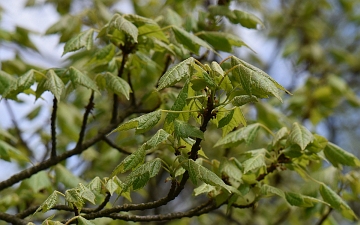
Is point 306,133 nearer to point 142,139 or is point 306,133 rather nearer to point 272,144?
point 272,144

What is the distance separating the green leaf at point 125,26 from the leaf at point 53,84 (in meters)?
0.27

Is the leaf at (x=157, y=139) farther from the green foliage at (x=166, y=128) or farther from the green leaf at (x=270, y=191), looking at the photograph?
the green leaf at (x=270, y=191)

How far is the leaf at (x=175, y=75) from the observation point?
1.38 meters

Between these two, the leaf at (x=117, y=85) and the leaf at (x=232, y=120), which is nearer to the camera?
the leaf at (x=232, y=120)

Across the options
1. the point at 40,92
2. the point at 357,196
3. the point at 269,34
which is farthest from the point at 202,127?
the point at 269,34

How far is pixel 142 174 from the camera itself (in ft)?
4.80

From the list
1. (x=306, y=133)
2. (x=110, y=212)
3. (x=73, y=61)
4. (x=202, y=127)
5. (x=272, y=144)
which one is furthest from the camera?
(x=73, y=61)

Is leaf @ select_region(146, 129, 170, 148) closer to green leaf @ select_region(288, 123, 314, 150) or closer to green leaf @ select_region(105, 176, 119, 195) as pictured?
green leaf @ select_region(105, 176, 119, 195)

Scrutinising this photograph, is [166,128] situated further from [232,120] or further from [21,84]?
[21,84]

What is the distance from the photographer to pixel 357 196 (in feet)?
8.60

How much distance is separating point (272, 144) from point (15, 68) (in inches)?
73.0

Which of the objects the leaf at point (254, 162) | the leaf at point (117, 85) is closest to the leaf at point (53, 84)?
the leaf at point (117, 85)

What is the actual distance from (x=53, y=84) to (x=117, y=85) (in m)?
0.23

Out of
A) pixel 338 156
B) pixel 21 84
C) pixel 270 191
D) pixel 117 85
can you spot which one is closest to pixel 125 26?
pixel 117 85
